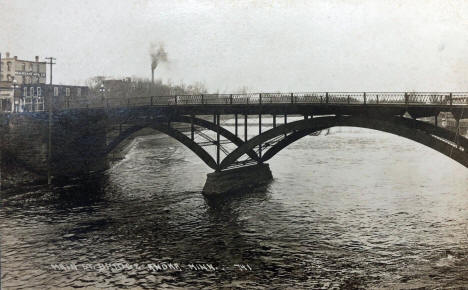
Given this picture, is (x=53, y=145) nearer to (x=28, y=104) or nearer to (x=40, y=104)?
(x=28, y=104)

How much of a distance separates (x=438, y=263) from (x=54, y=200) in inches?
1009

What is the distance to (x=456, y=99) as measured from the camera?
22.3 metres

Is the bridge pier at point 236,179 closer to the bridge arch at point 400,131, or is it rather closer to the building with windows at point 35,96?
the bridge arch at point 400,131

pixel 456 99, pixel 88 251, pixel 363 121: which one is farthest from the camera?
pixel 363 121

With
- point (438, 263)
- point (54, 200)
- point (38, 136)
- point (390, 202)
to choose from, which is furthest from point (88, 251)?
point (38, 136)

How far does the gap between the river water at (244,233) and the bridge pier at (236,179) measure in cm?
124

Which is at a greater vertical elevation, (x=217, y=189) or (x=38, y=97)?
(x=38, y=97)

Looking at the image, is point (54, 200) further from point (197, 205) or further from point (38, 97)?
point (38, 97)

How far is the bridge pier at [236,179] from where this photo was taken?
3194 centimetres

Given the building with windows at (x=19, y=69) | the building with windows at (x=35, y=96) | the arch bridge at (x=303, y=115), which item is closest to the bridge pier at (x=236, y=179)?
the arch bridge at (x=303, y=115)

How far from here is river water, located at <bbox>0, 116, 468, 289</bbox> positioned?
649 inches

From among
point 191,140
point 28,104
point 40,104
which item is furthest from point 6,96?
point 191,140

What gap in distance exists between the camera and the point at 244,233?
22484 millimetres

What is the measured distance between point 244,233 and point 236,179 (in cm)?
1175
